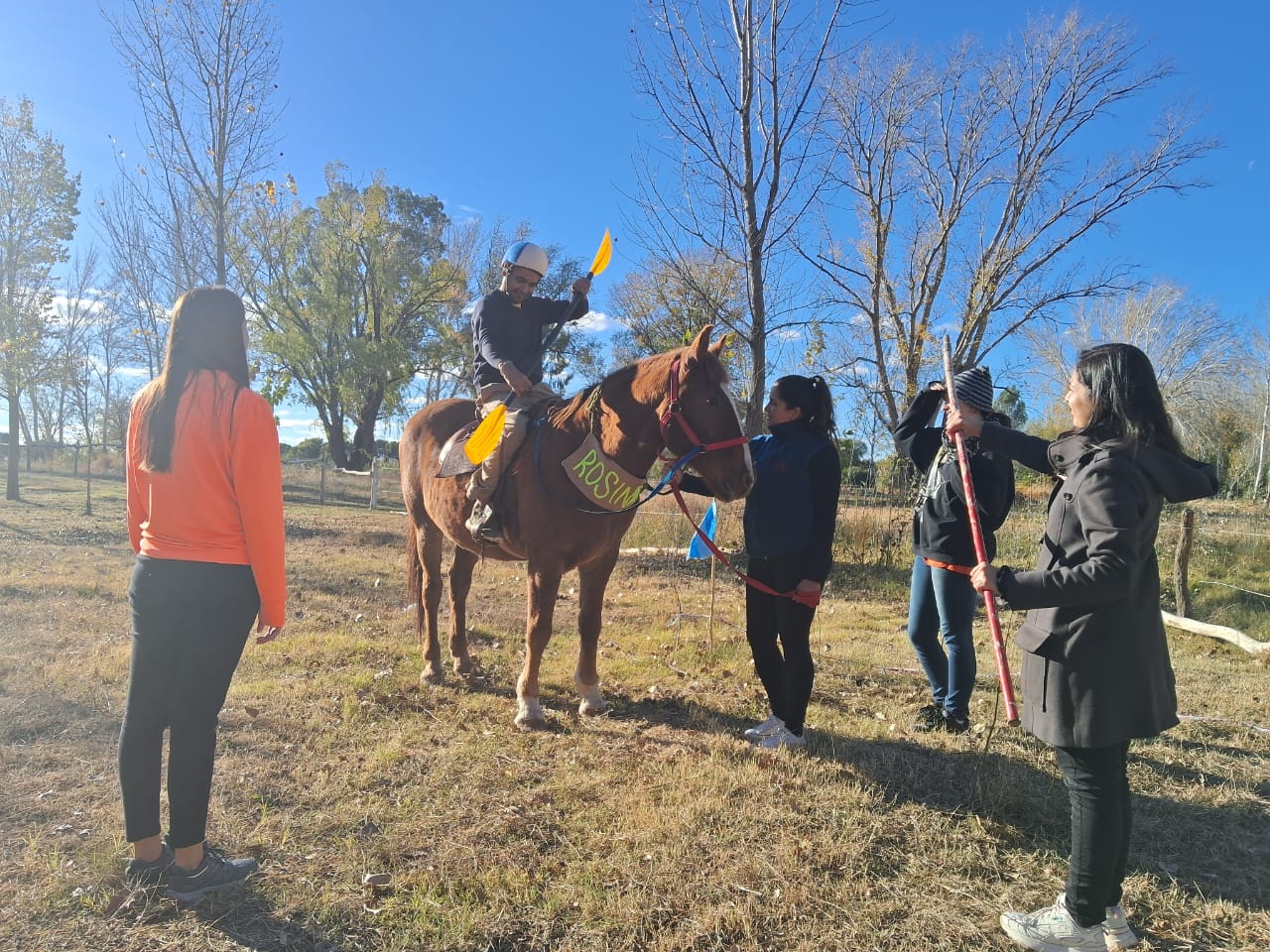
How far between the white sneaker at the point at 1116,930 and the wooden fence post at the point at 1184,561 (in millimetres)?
7234

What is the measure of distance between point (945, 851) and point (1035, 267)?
13041mm

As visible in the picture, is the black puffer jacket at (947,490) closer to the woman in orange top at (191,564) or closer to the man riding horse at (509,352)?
the man riding horse at (509,352)

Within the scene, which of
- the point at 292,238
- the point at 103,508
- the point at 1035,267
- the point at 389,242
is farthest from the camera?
the point at 389,242

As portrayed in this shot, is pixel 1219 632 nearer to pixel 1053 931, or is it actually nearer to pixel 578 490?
pixel 1053 931

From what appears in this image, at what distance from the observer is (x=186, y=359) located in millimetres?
2465

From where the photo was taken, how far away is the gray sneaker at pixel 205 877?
2.50 metres

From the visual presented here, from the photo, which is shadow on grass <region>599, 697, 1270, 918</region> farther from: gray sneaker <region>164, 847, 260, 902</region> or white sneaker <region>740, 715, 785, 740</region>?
gray sneaker <region>164, 847, 260, 902</region>

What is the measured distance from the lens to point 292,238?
86.8 ft

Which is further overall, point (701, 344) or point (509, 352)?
point (509, 352)

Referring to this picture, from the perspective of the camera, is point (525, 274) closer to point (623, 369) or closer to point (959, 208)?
point (623, 369)

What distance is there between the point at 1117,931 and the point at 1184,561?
7.43 metres

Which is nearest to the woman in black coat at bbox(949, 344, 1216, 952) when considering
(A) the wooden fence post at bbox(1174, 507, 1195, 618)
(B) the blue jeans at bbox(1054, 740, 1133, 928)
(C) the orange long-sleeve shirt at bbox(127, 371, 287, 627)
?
(B) the blue jeans at bbox(1054, 740, 1133, 928)

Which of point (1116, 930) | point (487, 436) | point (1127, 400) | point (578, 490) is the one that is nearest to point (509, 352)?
point (487, 436)

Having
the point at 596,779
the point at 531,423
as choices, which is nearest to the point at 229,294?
the point at 531,423
